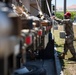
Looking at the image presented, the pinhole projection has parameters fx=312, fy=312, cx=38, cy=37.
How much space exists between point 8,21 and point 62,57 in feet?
39.2

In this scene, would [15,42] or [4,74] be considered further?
[15,42]

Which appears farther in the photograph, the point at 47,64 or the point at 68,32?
the point at 68,32

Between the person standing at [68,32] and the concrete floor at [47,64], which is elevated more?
the person standing at [68,32]

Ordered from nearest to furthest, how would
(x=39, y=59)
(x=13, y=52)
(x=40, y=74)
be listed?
1. (x=13, y=52)
2. (x=40, y=74)
3. (x=39, y=59)

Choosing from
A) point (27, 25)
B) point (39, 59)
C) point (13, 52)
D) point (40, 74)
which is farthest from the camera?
point (39, 59)

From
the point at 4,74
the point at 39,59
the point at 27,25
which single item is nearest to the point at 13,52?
the point at 4,74

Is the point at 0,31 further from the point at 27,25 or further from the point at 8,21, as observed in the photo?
the point at 27,25

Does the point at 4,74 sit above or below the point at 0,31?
below

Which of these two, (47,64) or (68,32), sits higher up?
(68,32)

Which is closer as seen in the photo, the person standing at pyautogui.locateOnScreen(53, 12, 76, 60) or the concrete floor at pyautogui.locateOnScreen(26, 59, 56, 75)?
the concrete floor at pyautogui.locateOnScreen(26, 59, 56, 75)

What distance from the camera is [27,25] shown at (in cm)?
262

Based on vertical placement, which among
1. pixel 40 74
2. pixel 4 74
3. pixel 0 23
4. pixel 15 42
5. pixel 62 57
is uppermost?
pixel 0 23

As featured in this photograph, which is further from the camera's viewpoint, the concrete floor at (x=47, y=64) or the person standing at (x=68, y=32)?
the person standing at (x=68, y=32)

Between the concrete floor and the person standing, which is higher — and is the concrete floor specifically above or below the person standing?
below
